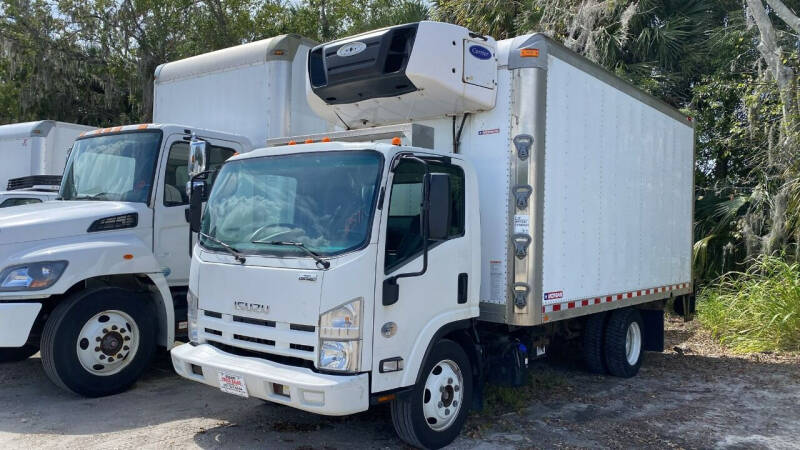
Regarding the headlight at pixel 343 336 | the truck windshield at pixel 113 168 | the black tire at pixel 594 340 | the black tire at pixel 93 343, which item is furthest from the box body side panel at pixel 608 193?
the truck windshield at pixel 113 168

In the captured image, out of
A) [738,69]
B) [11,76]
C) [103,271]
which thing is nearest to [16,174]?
[103,271]

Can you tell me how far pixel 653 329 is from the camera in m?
8.52

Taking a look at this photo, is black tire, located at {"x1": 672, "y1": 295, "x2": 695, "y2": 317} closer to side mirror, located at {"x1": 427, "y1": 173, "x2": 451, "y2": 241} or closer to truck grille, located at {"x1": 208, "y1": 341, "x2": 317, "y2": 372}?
side mirror, located at {"x1": 427, "y1": 173, "x2": 451, "y2": 241}

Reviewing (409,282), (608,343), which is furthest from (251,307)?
(608,343)

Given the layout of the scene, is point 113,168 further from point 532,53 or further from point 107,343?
point 532,53

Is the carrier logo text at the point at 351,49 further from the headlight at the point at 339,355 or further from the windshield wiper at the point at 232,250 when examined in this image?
the headlight at the point at 339,355

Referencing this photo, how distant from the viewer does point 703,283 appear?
Result: 39.6ft

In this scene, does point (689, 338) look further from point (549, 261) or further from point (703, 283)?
point (549, 261)

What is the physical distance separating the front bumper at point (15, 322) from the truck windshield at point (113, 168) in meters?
1.44

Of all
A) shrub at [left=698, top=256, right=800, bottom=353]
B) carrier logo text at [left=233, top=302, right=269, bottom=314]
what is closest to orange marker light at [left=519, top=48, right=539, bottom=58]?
carrier logo text at [left=233, top=302, right=269, bottom=314]

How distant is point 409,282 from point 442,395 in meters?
1.04

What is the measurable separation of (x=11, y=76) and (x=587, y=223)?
19.7 m

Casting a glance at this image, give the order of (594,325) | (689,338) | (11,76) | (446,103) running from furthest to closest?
(11,76), (689,338), (594,325), (446,103)

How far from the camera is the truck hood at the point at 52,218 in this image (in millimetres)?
5730
